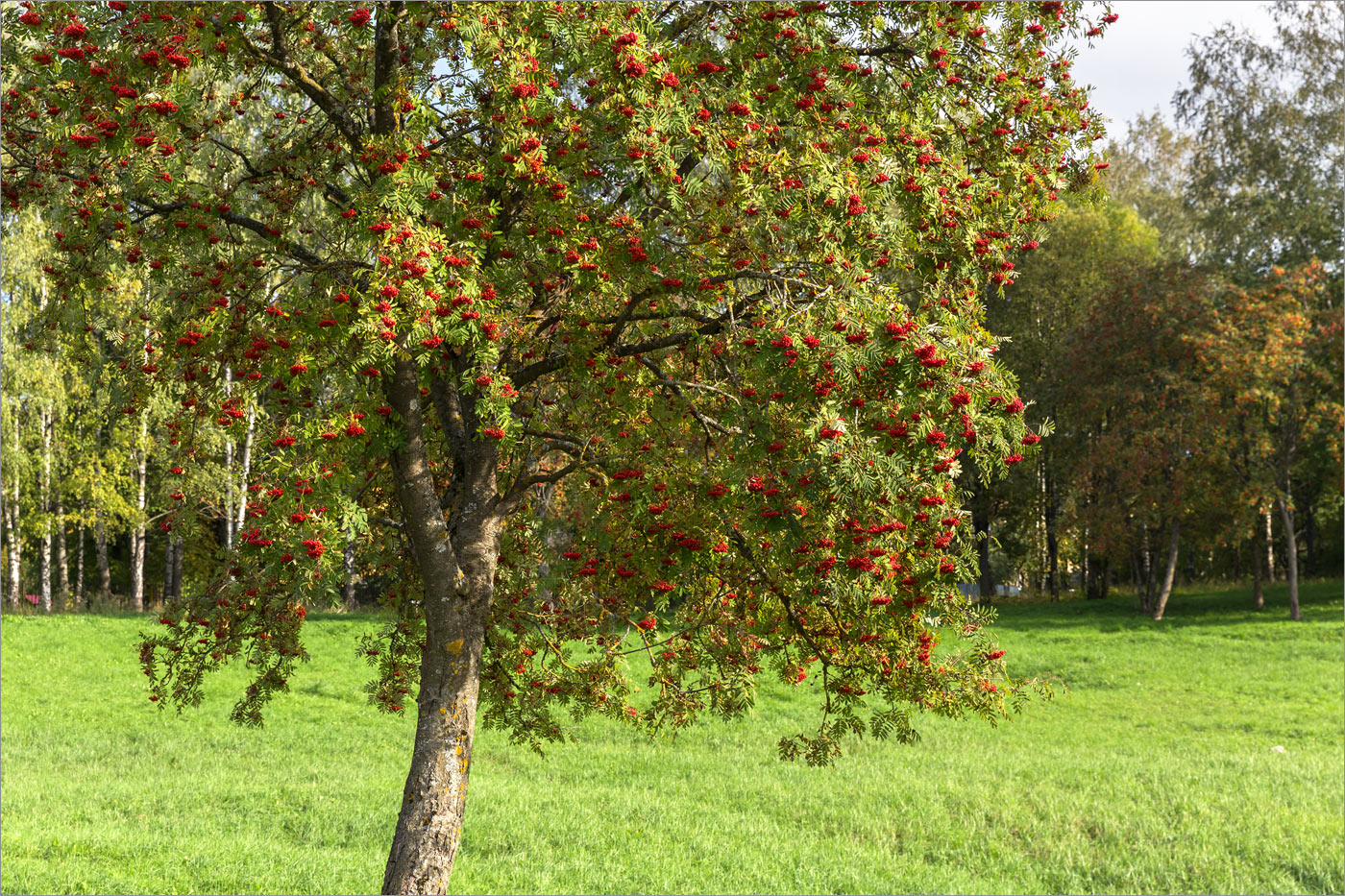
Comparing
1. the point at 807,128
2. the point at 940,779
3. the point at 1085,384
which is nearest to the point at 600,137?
the point at 807,128

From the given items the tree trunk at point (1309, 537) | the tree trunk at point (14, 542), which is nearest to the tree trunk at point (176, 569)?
the tree trunk at point (14, 542)

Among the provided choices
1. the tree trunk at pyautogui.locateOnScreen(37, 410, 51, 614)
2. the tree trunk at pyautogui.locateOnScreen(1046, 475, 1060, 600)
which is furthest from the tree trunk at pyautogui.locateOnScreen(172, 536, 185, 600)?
the tree trunk at pyautogui.locateOnScreen(1046, 475, 1060, 600)

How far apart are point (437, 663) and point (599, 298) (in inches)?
104

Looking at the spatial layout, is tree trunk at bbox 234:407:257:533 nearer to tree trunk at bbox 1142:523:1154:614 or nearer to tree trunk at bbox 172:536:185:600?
tree trunk at bbox 172:536:185:600

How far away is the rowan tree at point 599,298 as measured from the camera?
530 centimetres

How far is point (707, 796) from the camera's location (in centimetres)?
1438

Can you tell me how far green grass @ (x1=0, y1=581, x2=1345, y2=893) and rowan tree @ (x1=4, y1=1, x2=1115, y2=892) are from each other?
3.90 metres

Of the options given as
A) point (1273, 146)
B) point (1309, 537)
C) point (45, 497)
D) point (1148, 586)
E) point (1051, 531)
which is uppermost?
point (1273, 146)

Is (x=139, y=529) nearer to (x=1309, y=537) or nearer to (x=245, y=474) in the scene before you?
(x=245, y=474)

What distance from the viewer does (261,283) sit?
262 inches

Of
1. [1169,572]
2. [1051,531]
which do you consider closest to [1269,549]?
[1051,531]

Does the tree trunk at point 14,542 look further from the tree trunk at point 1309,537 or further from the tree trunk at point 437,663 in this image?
the tree trunk at point 1309,537

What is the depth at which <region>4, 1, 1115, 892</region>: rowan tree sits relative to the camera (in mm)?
5301

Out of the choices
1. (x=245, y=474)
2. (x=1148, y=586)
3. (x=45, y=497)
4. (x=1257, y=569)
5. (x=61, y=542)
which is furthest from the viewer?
(x=1148, y=586)
